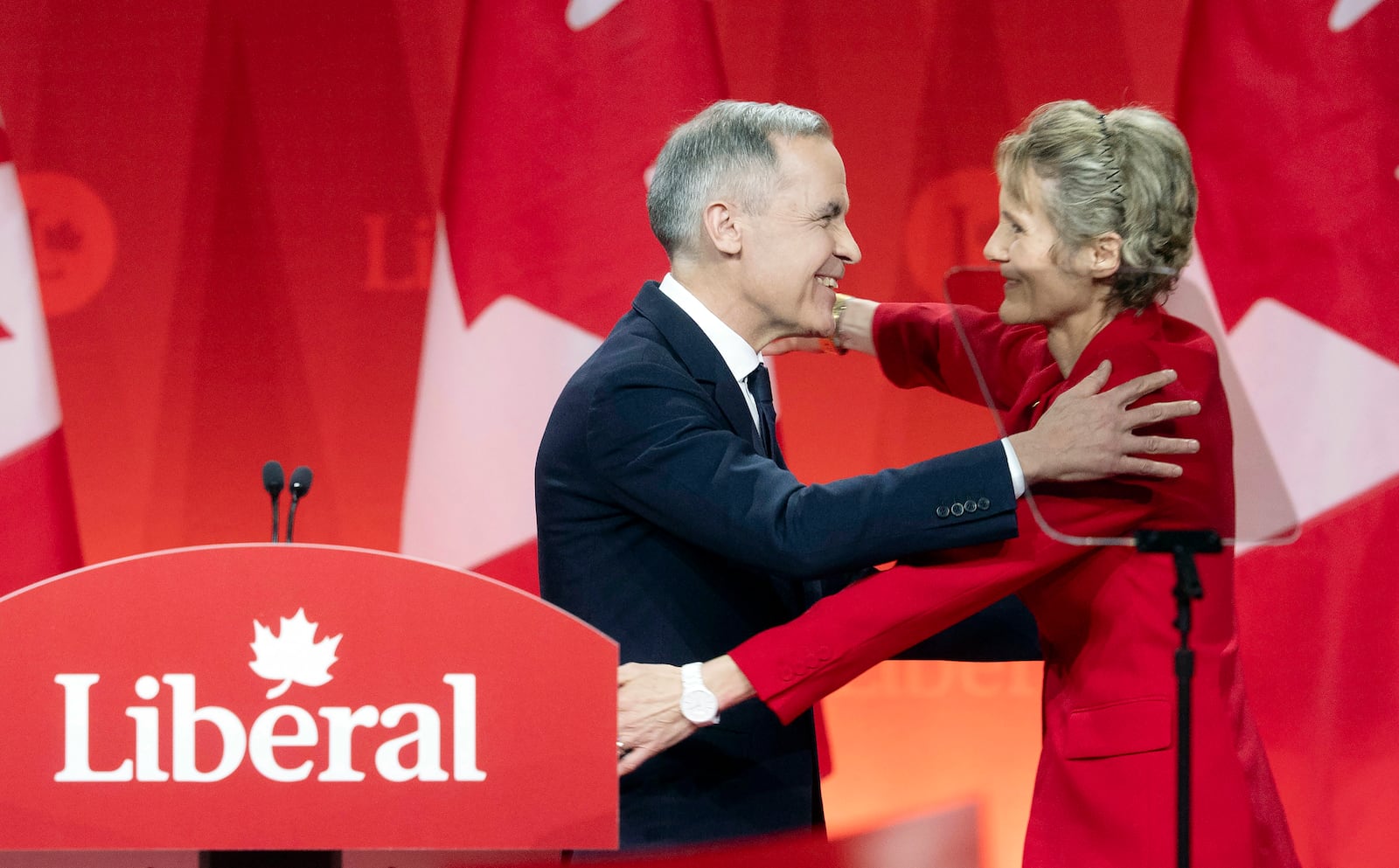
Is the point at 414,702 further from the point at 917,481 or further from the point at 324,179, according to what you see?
the point at 324,179

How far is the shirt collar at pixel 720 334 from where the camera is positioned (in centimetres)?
174

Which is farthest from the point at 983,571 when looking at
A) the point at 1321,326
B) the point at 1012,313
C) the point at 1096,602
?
the point at 1321,326

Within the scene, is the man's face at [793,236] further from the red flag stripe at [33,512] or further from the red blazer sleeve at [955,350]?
the red flag stripe at [33,512]

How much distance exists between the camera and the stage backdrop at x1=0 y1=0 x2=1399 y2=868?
9.08ft

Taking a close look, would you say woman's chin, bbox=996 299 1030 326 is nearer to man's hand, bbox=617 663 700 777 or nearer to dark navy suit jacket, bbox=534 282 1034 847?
dark navy suit jacket, bbox=534 282 1034 847

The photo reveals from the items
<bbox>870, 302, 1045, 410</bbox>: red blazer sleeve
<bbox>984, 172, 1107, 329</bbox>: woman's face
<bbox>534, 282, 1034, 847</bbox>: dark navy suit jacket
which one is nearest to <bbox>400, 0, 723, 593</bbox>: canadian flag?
<bbox>870, 302, 1045, 410</bbox>: red blazer sleeve

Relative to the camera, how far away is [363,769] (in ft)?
3.54

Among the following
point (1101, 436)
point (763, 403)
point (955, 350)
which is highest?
point (955, 350)

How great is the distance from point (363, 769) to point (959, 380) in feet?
3.69

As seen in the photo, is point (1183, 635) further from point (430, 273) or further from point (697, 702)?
point (430, 273)

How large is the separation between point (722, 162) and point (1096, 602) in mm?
717

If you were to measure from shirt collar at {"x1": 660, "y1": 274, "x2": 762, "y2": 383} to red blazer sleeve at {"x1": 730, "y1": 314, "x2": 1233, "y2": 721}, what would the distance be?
1.19 ft

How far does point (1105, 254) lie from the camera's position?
147 centimetres

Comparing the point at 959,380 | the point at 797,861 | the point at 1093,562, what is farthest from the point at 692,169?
the point at 797,861
